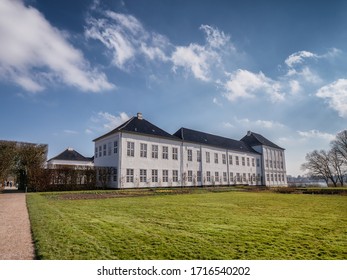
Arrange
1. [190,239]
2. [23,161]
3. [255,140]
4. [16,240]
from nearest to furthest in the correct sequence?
[190,239]
[16,240]
[23,161]
[255,140]

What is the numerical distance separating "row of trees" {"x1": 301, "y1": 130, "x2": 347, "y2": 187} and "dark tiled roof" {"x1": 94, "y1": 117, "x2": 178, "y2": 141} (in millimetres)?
38629

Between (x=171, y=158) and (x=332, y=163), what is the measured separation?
40060mm

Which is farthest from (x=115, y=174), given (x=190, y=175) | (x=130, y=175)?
(x=190, y=175)

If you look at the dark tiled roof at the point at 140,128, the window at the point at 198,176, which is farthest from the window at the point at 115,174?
the window at the point at 198,176

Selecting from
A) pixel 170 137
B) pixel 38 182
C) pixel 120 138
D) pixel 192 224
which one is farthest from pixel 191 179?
pixel 192 224

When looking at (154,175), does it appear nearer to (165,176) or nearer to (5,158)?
(165,176)

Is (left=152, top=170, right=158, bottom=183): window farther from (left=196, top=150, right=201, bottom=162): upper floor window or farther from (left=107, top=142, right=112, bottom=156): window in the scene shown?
(left=196, top=150, right=201, bottom=162): upper floor window

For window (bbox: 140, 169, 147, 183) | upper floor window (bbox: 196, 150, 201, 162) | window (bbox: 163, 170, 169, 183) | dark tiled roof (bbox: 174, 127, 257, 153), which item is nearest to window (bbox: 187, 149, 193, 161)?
upper floor window (bbox: 196, 150, 201, 162)

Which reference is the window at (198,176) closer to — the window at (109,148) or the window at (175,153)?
the window at (175,153)

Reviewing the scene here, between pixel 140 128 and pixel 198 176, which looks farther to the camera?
pixel 198 176

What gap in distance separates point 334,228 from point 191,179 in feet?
102

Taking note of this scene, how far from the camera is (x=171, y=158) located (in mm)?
34281

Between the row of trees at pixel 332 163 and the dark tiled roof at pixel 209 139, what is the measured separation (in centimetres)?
1591

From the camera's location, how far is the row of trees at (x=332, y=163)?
48438 mm
